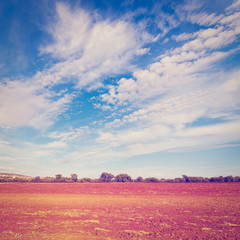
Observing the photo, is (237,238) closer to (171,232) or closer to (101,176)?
(171,232)

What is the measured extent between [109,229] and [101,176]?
6454 cm

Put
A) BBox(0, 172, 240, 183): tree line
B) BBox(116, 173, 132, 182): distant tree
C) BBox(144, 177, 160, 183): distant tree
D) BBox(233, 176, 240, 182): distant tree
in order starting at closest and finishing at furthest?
BBox(233, 176, 240, 182): distant tree
BBox(0, 172, 240, 183): tree line
BBox(144, 177, 160, 183): distant tree
BBox(116, 173, 132, 182): distant tree

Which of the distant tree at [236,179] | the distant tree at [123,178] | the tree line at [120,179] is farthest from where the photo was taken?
the distant tree at [123,178]

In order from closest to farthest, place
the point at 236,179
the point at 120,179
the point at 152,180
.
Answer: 1. the point at 236,179
2. the point at 152,180
3. the point at 120,179

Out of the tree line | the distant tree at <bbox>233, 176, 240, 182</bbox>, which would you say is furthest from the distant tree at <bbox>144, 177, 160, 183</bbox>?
the distant tree at <bbox>233, 176, 240, 182</bbox>

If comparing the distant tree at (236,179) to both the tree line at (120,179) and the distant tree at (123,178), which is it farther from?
the distant tree at (123,178)

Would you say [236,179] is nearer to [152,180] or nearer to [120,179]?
[152,180]

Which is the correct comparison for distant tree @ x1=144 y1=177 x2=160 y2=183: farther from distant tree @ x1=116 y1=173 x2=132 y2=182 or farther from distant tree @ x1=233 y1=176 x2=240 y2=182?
distant tree @ x1=233 y1=176 x2=240 y2=182

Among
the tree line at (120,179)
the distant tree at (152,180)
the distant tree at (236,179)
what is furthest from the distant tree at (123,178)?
the distant tree at (236,179)

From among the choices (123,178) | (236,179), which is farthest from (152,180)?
(236,179)

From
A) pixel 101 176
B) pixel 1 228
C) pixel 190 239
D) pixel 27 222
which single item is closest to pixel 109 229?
pixel 190 239

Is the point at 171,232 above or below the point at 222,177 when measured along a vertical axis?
below

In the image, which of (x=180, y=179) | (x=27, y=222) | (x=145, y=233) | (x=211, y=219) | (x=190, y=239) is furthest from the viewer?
(x=180, y=179)

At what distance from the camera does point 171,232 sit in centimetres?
902
